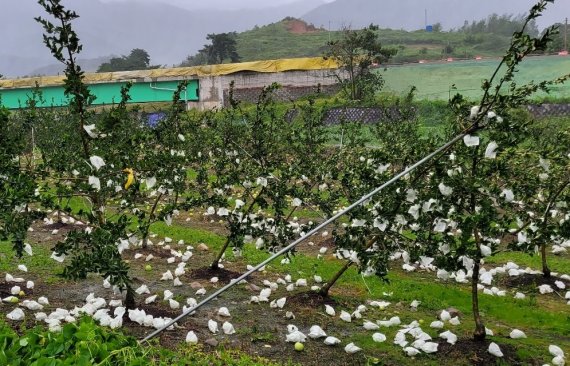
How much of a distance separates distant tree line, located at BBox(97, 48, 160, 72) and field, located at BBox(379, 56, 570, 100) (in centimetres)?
5782

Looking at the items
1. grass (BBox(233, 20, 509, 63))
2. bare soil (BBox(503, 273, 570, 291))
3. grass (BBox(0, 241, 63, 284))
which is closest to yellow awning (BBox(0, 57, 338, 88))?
grass (BBox(233, 20, 509, 63))

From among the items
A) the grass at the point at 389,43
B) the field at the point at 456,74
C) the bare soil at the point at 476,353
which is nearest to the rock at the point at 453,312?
the bare soil at the point at 476,353

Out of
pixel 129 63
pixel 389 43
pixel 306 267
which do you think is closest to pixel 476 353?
pixel 306 267

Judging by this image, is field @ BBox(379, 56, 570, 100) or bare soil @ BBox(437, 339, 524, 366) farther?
field @ BBox(379, 56, 570, 100)

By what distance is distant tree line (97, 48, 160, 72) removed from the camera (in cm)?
9657

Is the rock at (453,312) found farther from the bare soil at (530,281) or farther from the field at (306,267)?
the bare soil at (530,281)

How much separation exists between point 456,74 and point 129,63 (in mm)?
69502

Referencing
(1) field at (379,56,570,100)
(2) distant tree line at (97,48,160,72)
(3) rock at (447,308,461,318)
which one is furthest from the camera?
(2) distant tree line at (97,48,160,72)

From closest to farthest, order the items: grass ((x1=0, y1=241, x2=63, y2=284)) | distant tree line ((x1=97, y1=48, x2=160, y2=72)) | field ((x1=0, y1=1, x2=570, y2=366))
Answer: field ((x1=0, y1=1, x2=570, y2=366)) < grass ((x1=0, y1=241, x2=63, y2=284)) < distant tree line ((x1=97, y1=48, x2=160, y2=72))

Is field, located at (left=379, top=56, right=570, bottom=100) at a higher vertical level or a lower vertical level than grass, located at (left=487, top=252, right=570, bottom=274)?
higher

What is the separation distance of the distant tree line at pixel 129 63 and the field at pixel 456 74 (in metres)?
57.8

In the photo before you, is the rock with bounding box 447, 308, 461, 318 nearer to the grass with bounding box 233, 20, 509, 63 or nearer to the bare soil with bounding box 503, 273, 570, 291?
the bare soil with bounding box 503, 273, 570, 291

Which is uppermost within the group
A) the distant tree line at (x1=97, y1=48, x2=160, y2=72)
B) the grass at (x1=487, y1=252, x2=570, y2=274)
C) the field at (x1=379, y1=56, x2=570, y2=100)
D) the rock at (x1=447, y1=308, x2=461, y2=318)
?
the distant tree line at (x1=97, y1=48, x2=160, y2=72)

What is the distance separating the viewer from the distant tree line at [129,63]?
96569 mm
